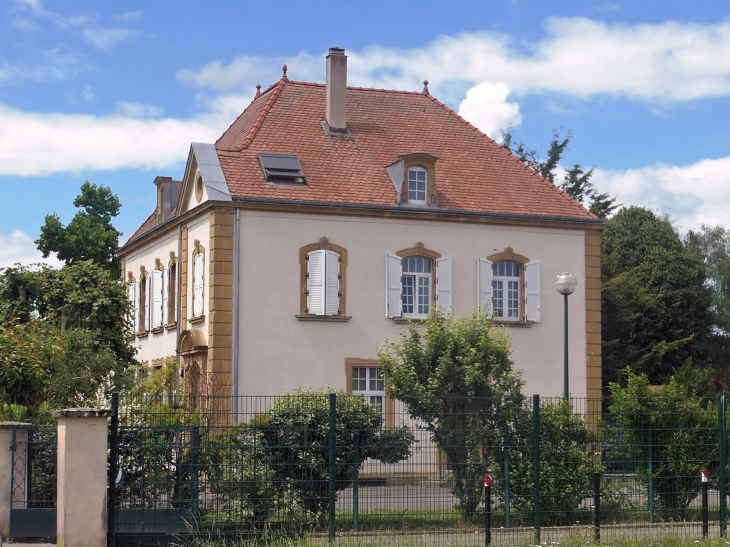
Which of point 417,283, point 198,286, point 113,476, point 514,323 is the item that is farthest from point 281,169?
point 113,476

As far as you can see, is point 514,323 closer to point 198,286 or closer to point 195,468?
point 198,286

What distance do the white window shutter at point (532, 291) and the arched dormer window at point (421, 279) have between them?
92.6 inches

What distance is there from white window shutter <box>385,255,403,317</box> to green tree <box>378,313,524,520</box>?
8195 mm

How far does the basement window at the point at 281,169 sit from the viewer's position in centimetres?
2880

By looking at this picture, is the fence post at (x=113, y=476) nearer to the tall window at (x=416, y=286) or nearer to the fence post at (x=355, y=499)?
the fence post at (x=355, y=499)

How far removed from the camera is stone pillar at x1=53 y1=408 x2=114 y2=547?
13.7m

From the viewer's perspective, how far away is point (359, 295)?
2903 centimetres

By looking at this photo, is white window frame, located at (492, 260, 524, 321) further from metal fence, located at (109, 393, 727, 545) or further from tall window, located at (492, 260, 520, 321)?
metal fence, located at (109, 393, 727, 545)

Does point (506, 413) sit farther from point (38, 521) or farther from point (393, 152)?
point (393, 152)

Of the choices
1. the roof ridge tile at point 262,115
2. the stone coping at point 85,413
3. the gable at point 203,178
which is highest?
the roof ridge tile at point 262,115

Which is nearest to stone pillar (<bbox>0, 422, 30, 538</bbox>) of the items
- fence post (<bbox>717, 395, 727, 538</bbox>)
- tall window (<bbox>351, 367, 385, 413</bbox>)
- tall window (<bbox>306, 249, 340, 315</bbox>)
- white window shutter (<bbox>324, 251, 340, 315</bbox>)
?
fence post (<bbox>717, 395, 727, 538</bbox>)

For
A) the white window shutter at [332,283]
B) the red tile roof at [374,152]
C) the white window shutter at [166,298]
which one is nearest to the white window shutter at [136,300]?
the white window shutter at [166,298]

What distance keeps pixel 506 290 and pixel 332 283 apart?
5131 millimetres

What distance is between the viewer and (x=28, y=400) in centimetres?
1973
